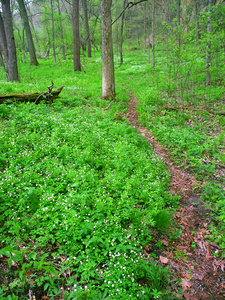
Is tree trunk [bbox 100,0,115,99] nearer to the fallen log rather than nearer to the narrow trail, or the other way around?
the fallen log

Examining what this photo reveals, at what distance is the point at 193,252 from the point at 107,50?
869 centimetres

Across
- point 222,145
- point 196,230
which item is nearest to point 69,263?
point 196,230

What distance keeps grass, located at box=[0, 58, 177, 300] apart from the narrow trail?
1.00ft

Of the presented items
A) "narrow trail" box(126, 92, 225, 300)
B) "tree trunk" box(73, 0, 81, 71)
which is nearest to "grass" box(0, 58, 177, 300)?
"narrow trail" box(126, 92, 225, 300)

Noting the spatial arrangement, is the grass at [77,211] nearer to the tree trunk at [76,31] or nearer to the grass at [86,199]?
the grass at [86,199]

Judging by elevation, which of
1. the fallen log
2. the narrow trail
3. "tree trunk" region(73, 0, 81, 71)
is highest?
"tree trunk" region(73, 0, 81, 71)

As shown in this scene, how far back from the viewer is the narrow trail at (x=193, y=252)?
264cm

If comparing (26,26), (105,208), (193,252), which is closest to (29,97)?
(105,208)

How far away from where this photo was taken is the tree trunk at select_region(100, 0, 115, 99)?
8008 millimetres

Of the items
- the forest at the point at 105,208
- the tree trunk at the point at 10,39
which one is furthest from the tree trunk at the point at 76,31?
the forest at the point at 105,208

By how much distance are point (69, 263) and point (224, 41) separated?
387 inches

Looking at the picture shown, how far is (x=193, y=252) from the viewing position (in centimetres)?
315

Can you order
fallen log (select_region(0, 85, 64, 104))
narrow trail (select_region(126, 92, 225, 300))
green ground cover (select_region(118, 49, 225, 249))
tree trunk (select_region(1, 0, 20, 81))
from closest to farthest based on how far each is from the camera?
1. narrow trail (select_region(126, 92, 225, 300))
2. green ground cover (select_region(118, 49, 225, 249))
3. fallen log (select_region(0, 85, 64, 104))
4. tree trunk (select_region(1, 0, 20, 81))

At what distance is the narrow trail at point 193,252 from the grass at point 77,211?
0.30 meters
